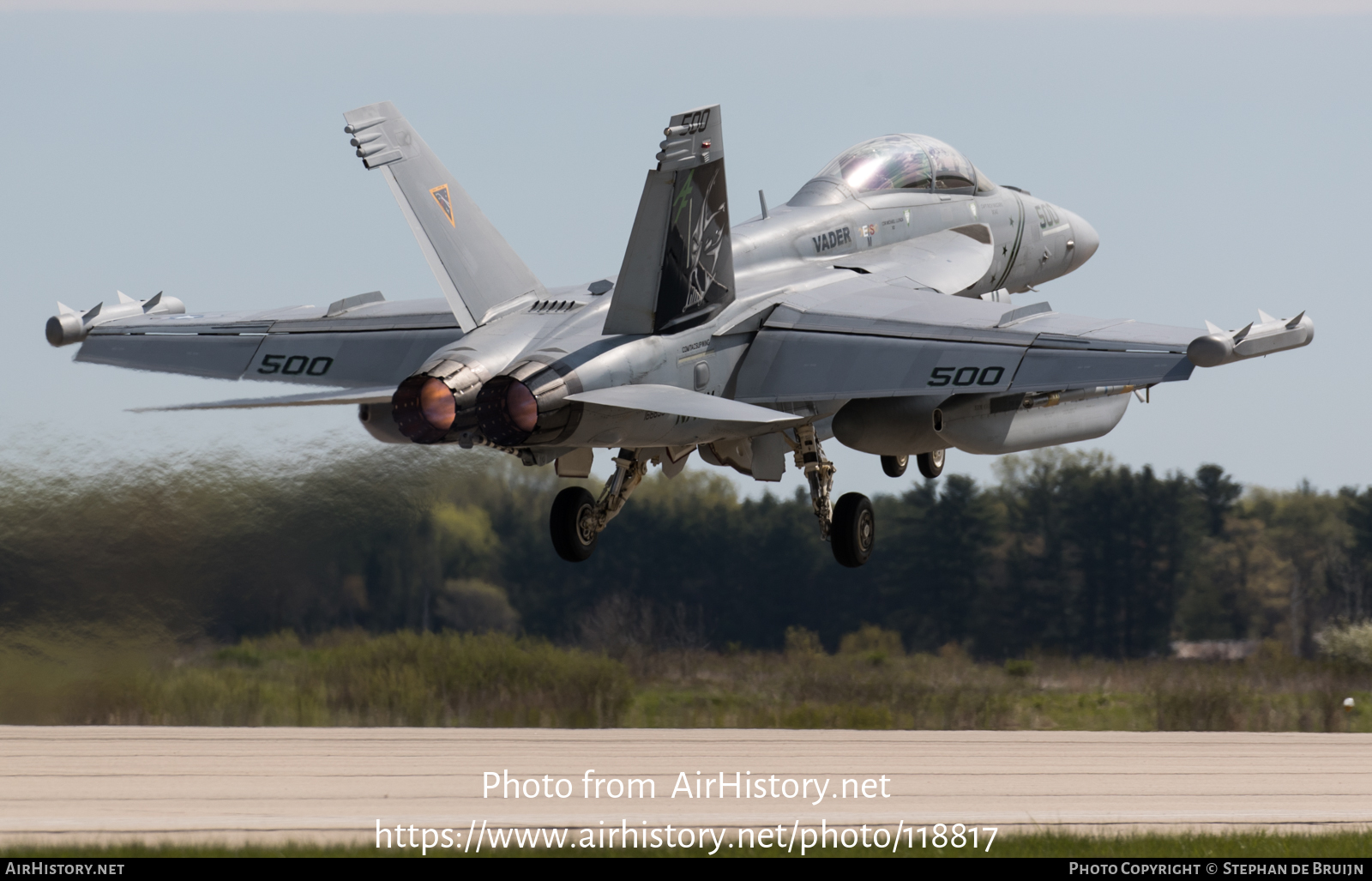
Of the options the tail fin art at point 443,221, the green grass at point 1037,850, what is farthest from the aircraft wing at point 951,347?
the green grass at point 1037,850

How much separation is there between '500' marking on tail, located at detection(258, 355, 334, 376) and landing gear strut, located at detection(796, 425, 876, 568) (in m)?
5.56

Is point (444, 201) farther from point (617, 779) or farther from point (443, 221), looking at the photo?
point (617, 779)

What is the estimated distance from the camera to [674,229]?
51.3ft

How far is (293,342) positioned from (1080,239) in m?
11.6

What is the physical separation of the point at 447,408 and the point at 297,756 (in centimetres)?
1079

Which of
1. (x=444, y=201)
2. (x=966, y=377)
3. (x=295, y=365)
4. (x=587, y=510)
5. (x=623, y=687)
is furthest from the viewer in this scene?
(x=623, y=687)

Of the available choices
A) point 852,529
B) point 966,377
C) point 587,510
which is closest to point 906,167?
point 852,529

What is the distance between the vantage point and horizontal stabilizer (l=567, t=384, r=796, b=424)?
1371 centimetres

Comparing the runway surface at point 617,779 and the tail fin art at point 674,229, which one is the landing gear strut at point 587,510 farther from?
the runway surface at point 617,779

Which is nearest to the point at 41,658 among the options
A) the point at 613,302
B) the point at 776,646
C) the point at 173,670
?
the point at 173,670

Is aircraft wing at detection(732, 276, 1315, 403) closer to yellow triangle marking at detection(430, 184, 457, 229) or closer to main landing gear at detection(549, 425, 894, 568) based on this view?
main landing gear at detection(549, 425, 894, 568)

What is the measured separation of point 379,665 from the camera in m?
26.9

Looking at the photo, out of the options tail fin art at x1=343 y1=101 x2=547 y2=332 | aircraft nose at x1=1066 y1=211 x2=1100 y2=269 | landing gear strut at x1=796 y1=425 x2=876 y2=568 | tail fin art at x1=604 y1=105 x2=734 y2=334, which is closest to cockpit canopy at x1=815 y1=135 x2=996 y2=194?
aircraft nose at x1=1066 y1=211 x2=1100 y2=269

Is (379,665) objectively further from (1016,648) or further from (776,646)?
(1016,648)
